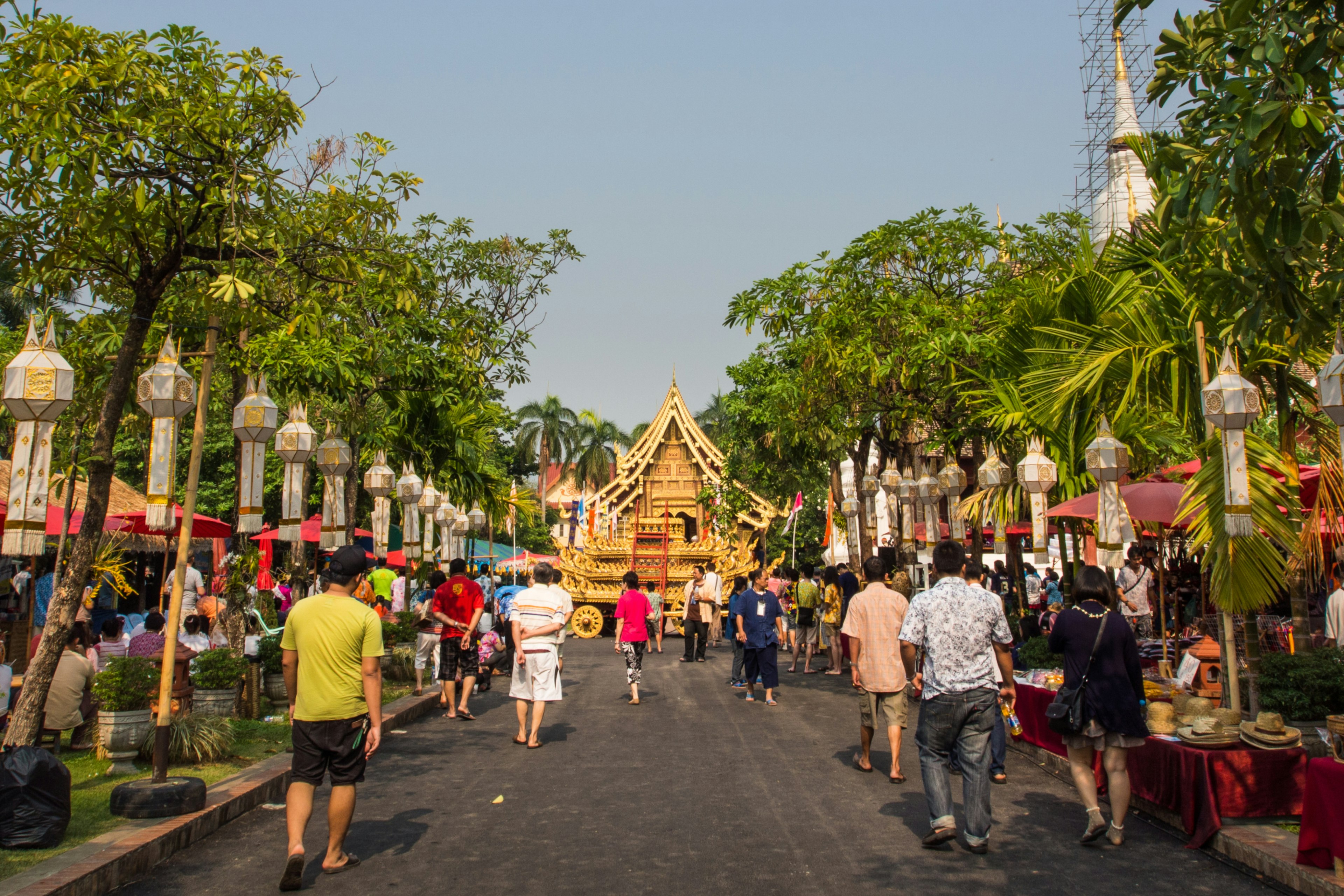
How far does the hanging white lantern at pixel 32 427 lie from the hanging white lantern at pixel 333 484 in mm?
5189

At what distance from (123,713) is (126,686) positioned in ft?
0.72

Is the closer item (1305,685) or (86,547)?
(86,547)

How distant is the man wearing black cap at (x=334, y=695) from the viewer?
217 inches

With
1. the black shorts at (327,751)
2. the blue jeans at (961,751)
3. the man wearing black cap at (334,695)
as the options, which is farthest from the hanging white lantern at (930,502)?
the black shorts at (327,751)

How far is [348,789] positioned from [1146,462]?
14.0 m

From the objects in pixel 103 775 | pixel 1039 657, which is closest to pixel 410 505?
pixel 103 775

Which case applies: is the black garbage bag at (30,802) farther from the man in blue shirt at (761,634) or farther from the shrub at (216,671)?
the man in blue shirt at (761,634)

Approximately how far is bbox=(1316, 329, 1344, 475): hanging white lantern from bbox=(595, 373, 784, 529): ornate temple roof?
2869 cm

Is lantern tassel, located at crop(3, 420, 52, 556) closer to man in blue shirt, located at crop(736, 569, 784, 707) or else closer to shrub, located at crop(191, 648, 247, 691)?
shrub, located at crop(191, 648, 247, 691)

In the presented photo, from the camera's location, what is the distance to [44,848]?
18.3 feet

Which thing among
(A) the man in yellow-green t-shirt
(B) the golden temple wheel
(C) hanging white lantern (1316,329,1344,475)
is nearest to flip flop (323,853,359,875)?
(C) hanging white lantern (1316,329,1344,475)

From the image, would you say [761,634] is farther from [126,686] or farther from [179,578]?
[179,578]

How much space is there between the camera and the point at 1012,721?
9.71m

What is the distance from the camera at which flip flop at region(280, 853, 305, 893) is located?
528 cm
